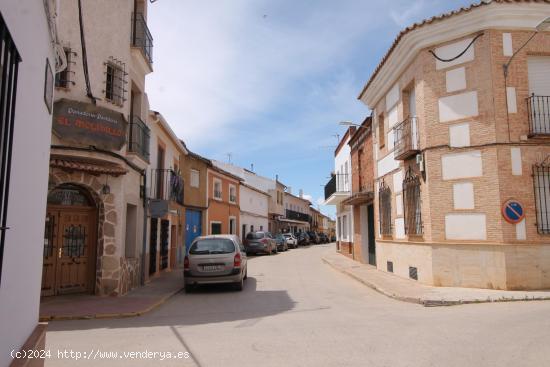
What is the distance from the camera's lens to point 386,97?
1548 cm

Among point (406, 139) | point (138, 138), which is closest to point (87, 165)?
point (138, 138)

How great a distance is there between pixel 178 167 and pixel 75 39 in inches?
404

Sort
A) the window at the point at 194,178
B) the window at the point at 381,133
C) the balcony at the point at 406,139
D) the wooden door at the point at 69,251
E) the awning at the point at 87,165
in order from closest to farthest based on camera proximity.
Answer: the awning at the point at 87,165, the wooden door at the point at 69,251, the balcony at the point at 406,139, the window at the point at 381,133, the window at the point at 194,178

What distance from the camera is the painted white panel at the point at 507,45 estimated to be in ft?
36.3

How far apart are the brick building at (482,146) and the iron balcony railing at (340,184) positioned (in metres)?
11.7

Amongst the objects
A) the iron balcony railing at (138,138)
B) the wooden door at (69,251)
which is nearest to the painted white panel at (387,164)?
the iron balcony railing at (138,138)

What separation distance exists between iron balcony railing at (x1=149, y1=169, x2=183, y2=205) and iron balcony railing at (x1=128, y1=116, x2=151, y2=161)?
7.26ft

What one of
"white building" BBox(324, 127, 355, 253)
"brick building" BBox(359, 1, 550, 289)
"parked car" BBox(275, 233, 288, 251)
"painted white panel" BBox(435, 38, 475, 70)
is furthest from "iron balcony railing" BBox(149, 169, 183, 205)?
"parked car" BBox(275, 233, 288, 251)

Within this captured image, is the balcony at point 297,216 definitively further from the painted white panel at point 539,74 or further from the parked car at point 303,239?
the painted white panel at point 539,74

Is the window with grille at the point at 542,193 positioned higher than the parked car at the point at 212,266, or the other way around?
the window with grille at the point at 542,193

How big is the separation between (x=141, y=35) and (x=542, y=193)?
12.2 metres

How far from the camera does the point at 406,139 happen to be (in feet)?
42.9

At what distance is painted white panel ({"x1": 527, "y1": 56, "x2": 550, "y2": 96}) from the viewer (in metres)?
11.2

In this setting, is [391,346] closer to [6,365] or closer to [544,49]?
[6,365]
